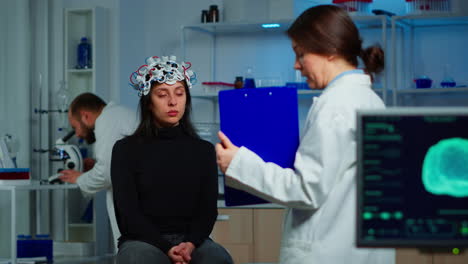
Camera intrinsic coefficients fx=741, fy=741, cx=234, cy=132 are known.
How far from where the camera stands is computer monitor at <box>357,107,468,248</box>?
134 cm

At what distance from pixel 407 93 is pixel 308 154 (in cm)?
322

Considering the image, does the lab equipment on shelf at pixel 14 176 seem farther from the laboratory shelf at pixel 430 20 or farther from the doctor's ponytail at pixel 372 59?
the doctor's ponytail at pixel 372 59

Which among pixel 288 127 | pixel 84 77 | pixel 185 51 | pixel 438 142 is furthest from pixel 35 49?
pixel 438 142

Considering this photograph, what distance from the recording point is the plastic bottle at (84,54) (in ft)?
17.3

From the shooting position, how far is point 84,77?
17.7 feet

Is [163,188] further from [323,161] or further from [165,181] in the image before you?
[323,161]

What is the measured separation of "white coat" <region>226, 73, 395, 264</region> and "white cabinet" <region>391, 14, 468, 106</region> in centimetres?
289

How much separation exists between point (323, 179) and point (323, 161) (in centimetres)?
4

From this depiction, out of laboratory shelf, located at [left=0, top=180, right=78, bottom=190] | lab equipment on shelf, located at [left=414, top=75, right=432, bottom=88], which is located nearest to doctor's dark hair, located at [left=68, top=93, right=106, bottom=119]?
laboratory shelf, located at [left=0, top=180, right=78, bottom=190]

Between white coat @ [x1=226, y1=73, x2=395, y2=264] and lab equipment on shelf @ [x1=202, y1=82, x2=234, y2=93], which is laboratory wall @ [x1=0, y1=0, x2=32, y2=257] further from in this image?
white coat @ [x1=226, y1=73, x2=395, y2=264]

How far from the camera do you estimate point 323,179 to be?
1704 millimetres

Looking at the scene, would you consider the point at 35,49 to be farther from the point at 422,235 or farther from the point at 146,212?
the point at 422,235

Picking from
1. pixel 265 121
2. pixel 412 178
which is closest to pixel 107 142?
pixel 265 121

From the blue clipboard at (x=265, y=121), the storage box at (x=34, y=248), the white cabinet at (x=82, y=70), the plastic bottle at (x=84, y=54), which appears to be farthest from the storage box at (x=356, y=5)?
the blue clipboard at (x=265, y=121)
